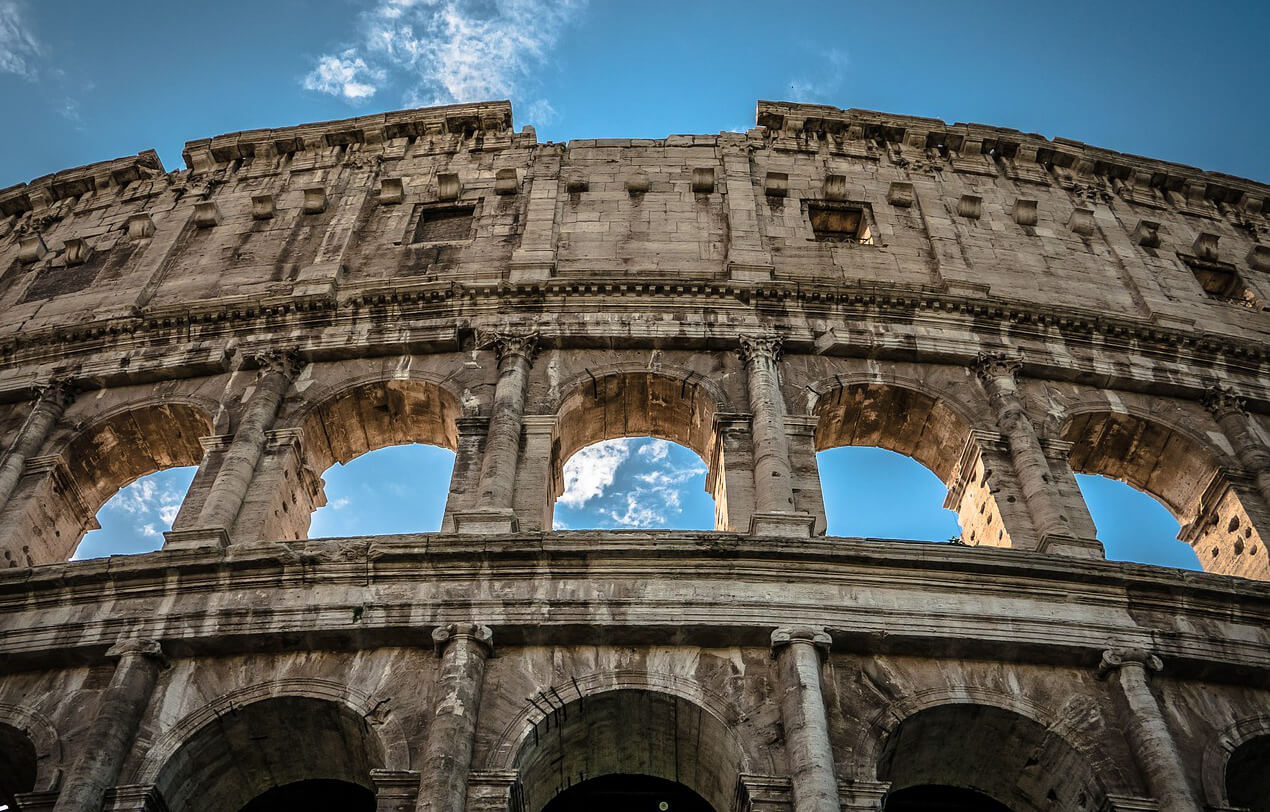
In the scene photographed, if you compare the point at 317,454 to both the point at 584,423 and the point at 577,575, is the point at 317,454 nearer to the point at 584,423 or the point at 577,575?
the point at 584,423

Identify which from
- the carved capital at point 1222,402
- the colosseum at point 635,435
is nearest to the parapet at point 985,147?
the colosseum at point 635,435

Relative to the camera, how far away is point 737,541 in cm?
1146

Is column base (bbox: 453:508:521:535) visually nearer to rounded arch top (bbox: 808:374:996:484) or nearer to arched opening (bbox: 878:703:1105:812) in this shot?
rounded arch top (bbox: 808:374:996:484)

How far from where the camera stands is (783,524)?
12.1m

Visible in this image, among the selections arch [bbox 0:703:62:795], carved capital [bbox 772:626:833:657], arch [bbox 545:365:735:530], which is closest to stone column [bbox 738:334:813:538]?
arch [bbox 545:365:735:530]

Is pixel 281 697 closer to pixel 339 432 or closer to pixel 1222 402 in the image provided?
pixel 339 432

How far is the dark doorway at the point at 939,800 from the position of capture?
1127cm

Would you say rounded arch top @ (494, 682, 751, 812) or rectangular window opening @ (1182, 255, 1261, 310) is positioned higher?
rectangular window opening @ (1182, 255, 1261, 310)

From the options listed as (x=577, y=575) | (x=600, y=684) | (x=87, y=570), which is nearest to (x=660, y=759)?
(x=600, y=684)

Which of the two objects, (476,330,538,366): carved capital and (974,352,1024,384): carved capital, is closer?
(476,330,538,366): carved capital

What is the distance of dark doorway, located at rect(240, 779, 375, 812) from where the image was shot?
11.5 metres

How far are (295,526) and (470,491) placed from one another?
2664 millimetres

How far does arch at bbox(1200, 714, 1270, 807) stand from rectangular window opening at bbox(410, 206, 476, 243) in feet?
41.5

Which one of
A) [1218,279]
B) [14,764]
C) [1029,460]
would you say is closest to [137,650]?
[14,764]
